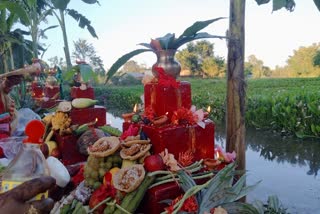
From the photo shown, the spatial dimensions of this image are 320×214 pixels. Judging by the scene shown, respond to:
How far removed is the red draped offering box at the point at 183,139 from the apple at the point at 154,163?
11cm

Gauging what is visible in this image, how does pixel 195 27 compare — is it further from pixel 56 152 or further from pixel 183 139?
pixel 56 152

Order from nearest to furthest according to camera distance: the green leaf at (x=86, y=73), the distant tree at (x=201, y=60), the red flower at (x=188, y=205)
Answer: the red flower at (x=188, y=205) < the green leaf at (x=86, y=73) < the distant tree at (x=201, y=60)

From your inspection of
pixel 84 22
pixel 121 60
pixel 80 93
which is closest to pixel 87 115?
pixel 80 93

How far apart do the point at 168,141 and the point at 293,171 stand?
344cm

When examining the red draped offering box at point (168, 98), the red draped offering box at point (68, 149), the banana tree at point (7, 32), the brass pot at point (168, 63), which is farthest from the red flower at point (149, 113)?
the banana tree at point (7, 32)

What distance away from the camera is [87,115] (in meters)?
3.44

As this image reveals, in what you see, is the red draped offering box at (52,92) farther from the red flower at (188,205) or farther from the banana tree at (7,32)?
the red flower at (188,205)

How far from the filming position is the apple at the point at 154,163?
6.15ft

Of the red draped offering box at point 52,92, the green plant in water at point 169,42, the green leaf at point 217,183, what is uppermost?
the green plant in water at point 169,42

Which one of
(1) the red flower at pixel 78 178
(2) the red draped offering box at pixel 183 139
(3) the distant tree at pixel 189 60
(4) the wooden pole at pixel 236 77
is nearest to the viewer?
(2) the red draped offering box at pixel 183 139

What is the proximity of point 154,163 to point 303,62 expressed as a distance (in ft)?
162

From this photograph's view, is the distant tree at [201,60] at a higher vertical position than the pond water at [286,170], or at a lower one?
higher

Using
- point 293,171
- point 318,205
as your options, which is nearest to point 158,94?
point 318,205

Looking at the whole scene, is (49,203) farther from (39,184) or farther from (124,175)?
(124,175)
